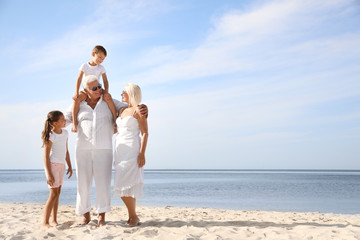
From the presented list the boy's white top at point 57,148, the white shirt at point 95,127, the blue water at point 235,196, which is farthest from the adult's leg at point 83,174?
the blue water at point 235,196

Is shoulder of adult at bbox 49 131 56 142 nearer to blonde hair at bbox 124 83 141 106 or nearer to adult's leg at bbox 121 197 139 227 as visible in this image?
blonde hair at bbox 124 83 141 106

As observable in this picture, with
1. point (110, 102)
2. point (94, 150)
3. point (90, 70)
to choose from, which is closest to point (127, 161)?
point (94, 150)

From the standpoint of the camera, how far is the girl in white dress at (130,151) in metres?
4.58

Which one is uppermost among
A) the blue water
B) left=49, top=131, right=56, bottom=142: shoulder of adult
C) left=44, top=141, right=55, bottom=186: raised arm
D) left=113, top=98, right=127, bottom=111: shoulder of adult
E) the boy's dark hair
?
the boy's dark hair

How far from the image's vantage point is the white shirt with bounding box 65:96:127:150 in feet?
15.3

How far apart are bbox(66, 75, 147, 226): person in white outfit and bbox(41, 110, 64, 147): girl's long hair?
289 mm

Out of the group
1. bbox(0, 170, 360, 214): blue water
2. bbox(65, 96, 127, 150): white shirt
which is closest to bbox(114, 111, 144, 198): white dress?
bbox(65, 96, 127, 150): white shirt

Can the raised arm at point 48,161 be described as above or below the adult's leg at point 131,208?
above

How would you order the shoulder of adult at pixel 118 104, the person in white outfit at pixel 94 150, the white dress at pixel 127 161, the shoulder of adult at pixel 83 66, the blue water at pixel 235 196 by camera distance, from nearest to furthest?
the white dress at pixel 127 161
the person in white outfit at pixel 94 150
the shoulder of adult at pixel 83 66
the shoulder of adult at pixel 118 104
the blue water at pixel 235 196

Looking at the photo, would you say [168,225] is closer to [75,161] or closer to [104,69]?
[75,161]

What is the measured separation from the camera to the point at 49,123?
464 centimetres

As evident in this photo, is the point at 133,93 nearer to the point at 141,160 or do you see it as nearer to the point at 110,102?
the point at 110,102

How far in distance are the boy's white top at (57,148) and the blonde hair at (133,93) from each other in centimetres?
106

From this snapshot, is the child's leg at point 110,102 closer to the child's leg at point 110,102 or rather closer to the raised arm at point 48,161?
the child's leg at point 110,102
